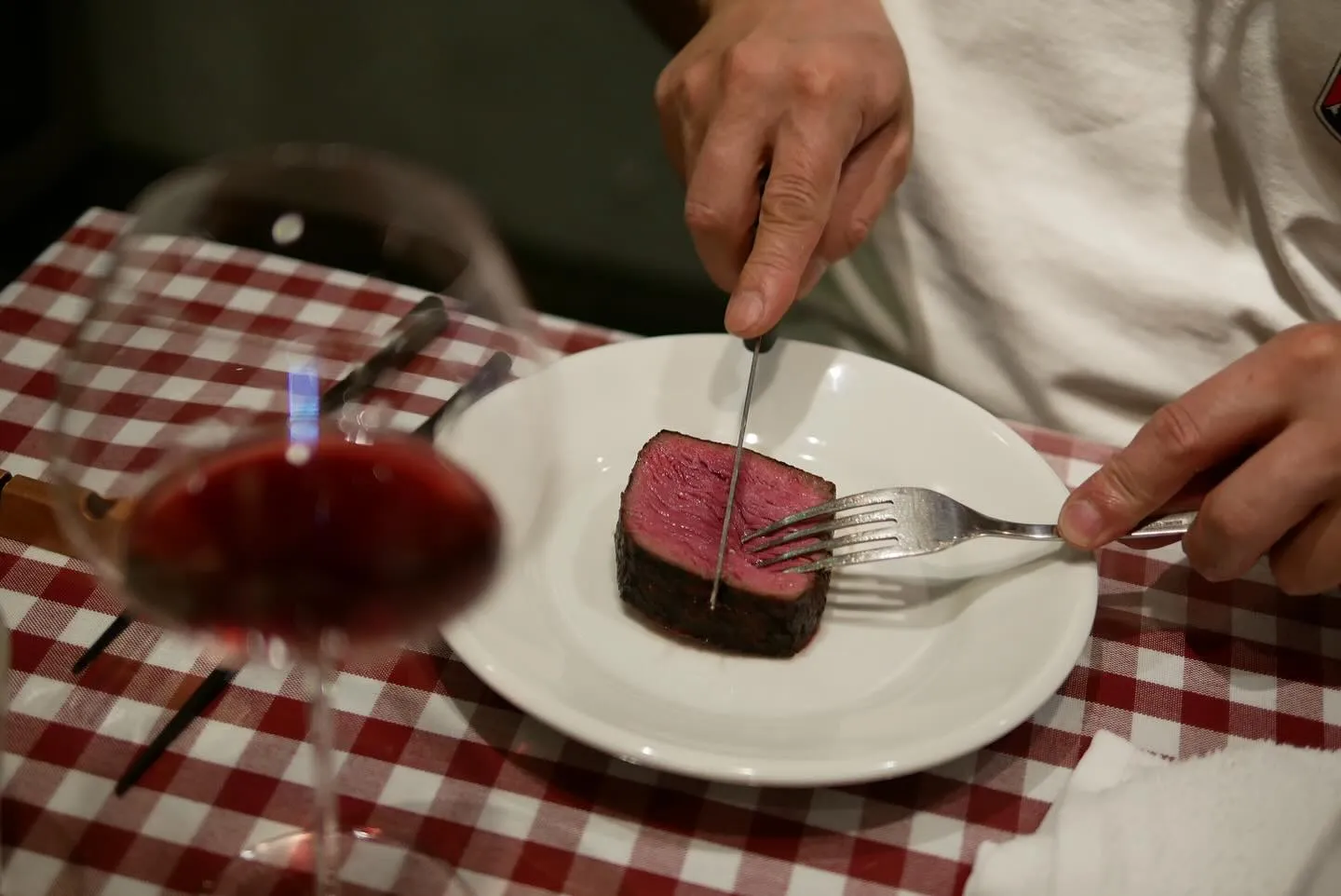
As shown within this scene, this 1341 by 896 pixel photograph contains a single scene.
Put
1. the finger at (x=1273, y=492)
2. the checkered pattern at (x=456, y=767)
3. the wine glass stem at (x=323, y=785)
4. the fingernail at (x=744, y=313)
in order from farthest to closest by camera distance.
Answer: the fingernail at (x=744, y=313) < the finger at (x=1273, y=492) < the checkered pattern at (x=456, y=767) < the wine glass stem at (x=323, y=785)

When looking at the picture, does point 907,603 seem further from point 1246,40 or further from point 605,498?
point 1246,40

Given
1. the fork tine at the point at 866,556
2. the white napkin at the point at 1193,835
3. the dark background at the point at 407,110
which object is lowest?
the dark background at the point at 407,110

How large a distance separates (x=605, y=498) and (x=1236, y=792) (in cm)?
55

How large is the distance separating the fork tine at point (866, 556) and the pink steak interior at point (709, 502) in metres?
0.02

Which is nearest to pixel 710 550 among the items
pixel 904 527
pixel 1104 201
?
pixel 904 527

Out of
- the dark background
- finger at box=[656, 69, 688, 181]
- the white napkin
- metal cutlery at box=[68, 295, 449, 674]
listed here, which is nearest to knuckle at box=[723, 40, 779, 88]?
finger at box=[656, 69, 688, 181]

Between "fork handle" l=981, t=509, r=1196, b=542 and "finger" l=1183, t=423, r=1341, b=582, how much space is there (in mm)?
42

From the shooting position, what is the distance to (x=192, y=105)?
3.07 m

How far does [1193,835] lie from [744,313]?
51 centimetres

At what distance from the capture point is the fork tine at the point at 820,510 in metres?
0.99

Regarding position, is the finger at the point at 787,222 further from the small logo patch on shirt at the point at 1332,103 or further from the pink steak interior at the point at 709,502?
→ the small logo patch on shirt at the point at 1332,103

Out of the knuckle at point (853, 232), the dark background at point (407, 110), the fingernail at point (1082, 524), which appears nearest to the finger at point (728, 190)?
the knuckle at point (853, 232)

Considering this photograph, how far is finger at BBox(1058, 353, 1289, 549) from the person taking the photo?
948 mm

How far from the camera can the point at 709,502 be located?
103cm
